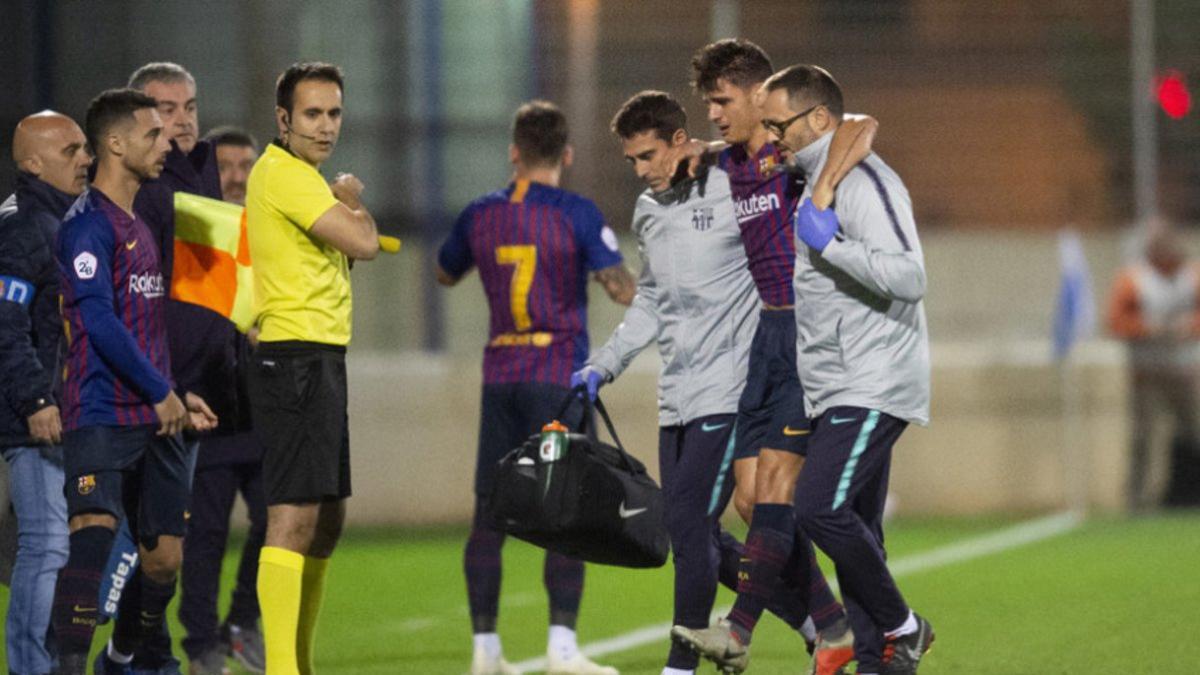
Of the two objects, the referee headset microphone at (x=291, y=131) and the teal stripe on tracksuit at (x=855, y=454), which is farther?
the referee headset microphone at (x=291, y=131)

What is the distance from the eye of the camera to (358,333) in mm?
15742

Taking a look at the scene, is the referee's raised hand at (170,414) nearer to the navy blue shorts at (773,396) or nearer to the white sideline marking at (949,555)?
the navy blue shorts at (773,396)

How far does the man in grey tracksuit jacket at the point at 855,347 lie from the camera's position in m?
7.21

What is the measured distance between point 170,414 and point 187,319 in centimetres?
96

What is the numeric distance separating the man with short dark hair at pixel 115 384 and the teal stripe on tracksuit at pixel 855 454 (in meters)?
2.16

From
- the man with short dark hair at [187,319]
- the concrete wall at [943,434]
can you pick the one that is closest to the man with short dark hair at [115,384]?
the man with short dark hair at [187,319]

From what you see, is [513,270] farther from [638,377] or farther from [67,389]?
[638,377]

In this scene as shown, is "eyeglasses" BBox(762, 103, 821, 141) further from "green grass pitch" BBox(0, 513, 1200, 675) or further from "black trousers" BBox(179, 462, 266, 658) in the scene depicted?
"black trousers" BBox(179, 462, 266, 658)

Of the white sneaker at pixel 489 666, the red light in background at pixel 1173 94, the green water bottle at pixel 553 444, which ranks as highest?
the red light in background at pixel 1173 94

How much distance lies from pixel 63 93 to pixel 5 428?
698 centimetres

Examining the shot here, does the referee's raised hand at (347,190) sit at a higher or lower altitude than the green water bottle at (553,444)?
higher

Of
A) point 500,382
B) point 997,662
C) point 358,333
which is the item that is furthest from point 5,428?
point 358,333

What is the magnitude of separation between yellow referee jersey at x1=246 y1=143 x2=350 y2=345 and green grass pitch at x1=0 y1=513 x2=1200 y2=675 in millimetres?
1759

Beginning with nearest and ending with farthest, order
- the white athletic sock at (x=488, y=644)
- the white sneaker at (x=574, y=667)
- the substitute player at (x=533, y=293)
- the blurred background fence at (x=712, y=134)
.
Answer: the white sneaker at (x=574, y=667)
the white athletic sock at (x=488, y=644)
the substitute player at (x=533, y=293)
the blurred background fence at (x=712, y=134)
